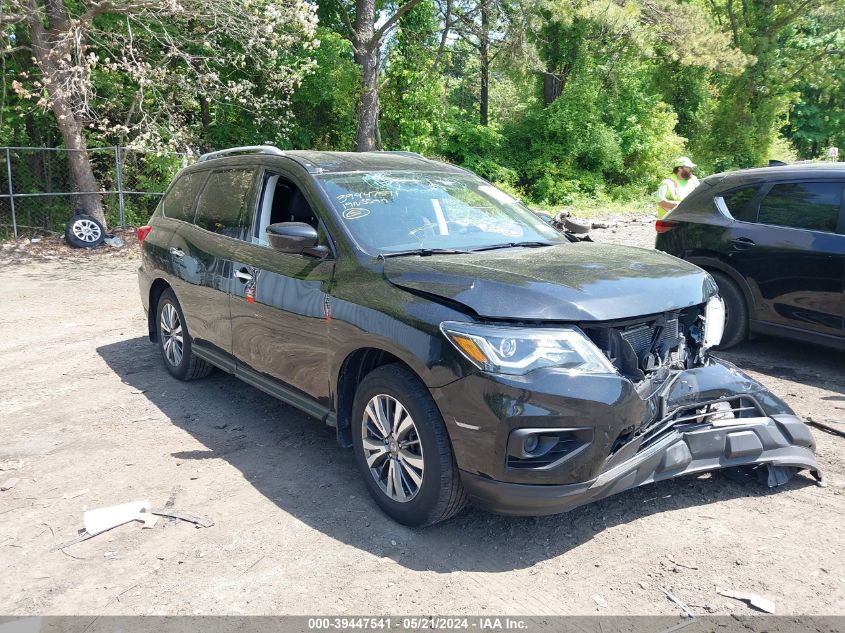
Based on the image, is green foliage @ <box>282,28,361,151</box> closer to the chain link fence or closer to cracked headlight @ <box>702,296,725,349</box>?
the chain link fence

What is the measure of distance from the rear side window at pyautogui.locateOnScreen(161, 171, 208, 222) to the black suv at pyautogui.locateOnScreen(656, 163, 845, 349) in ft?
14.9

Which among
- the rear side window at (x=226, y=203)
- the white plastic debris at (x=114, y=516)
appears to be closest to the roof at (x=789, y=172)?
the rear side window at (x=226, y=203)

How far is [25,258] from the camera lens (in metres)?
13.9

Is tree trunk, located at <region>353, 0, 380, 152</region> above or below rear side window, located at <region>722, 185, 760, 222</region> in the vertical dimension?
above

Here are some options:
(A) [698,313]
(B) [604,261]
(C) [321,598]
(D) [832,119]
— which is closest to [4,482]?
(C) [321,598]

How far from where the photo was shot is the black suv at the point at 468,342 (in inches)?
129

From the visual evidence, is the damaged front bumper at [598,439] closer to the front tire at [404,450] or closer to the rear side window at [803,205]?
the front tire at [404,450]

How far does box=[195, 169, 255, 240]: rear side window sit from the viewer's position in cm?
529

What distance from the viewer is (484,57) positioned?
26516 mm

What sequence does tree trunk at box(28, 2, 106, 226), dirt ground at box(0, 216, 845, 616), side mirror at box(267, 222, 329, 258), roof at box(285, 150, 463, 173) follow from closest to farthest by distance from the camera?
dirt ground at box(0, 216, 845, 616) < side mirror at box(267, 222, 329, 258) < roof at box(285, 150, 463, 173) < tree trunk at box(28, 2, 106, 226)

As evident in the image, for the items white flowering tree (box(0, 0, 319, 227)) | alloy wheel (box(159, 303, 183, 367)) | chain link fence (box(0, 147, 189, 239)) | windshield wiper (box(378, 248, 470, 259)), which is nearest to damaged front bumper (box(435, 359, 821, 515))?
windshield wiper (box(378, 248, 470, 259))

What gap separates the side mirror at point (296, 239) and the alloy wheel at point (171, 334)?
230 cm

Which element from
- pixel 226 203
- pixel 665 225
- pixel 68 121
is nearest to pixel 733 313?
pixel 665 225

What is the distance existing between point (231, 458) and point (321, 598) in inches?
70.7
